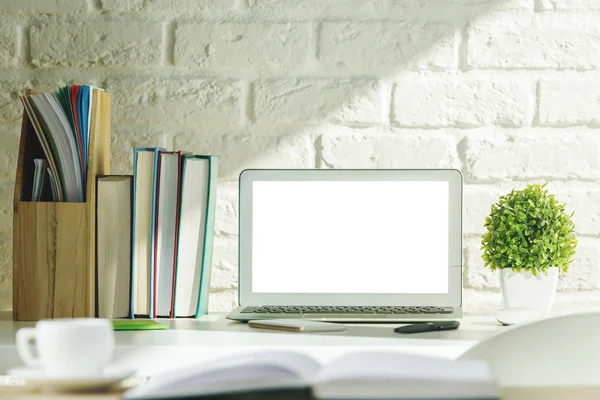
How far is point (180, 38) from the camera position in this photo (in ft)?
5.34

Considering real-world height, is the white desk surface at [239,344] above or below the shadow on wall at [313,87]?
below

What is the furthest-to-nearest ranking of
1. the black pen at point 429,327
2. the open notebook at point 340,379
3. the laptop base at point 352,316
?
the laptop base at point 352,316
the black pen at point 429,327
the open notebook at point 340,379

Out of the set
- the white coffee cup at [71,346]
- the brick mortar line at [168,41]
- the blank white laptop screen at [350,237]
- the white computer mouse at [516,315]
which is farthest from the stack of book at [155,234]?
the white coffee cup at [71,346]

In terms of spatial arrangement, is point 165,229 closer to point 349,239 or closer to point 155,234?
point 155,234

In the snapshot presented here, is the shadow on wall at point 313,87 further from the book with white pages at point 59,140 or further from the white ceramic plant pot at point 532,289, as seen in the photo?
the white ceramic plant pot at point 532,289

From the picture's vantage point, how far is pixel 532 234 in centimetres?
A: 140

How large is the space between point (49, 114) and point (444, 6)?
2.67 ft

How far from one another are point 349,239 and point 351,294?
10 cm

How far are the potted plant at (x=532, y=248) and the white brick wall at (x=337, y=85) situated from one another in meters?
0.20

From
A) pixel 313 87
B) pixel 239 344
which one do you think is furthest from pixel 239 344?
pixel 313 87

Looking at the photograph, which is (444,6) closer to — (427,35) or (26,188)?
Answer: (427,35)

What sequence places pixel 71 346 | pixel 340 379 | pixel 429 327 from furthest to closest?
pixel 429 327 < pixel 71 346 < pixel 340 379

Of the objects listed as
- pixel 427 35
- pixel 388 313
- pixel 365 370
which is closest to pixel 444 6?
pixel 427 35

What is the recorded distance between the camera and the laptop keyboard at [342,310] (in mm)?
1385
